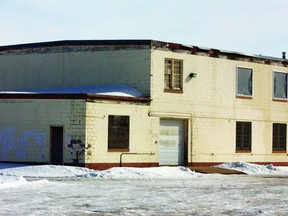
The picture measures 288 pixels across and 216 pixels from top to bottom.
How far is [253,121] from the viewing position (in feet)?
120

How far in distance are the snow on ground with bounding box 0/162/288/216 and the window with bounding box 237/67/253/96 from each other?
8597 mm

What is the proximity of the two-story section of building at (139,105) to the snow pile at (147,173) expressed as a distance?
74.3 inches

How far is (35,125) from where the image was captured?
2927 centimetres

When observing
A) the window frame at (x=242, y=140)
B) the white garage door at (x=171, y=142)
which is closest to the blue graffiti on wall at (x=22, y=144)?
the white garage door at (x=171, y=142)

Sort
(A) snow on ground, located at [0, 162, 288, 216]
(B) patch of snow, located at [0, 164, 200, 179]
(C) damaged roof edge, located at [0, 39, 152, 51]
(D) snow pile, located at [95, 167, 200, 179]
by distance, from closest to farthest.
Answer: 1. (A) snow on ground, located at [0, 162, 288, 216]
2. (B) patch of snow, located at [0, 164, 200, 179]
3. (D) snow pile, located at [95, 167, 200, 179]
4. (C) damaged roof edge, located at [0, 39, 152, 51]

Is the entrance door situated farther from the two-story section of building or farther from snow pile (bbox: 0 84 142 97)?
snow pile (bbox: 0 84 142 97)

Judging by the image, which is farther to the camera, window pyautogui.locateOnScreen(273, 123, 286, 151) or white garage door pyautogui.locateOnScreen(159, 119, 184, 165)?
window pyautogui.locateOnScreen(273, 123, 286, 151)

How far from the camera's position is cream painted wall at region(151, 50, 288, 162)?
107ft

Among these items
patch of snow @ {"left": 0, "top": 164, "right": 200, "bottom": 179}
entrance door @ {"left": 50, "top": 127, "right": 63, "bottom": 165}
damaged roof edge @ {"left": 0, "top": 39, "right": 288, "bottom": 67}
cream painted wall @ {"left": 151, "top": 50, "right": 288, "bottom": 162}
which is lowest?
patch of snow @ {"left": 0, "top": 164, "right": 200, "bottom": 179}

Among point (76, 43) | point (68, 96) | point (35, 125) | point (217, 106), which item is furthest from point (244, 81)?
point (35, 125)

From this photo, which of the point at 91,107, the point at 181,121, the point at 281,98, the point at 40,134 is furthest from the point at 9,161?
the point at 281,98

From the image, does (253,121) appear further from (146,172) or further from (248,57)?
(146,172)

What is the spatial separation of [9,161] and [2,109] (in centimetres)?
254

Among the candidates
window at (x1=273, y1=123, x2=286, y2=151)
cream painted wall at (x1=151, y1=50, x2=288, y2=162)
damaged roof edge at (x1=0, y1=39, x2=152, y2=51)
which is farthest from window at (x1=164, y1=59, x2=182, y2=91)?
window at (x1=273, y1=123, x2=286, y2=151)
